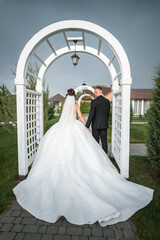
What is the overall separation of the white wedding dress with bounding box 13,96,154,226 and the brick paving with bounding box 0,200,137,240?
73mm

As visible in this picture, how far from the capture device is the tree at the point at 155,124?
13.2 feet

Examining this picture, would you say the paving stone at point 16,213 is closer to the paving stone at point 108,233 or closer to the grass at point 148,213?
the paving stone at point 108,233

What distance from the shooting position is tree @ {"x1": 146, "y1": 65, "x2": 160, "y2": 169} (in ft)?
13.2

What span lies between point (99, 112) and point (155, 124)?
4.83 feet

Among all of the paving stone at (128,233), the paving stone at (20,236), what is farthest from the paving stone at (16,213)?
the paving stone at (128,233)

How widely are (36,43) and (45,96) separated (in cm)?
428

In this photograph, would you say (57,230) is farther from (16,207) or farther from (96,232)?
(16,207)

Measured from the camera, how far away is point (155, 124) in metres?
4.11

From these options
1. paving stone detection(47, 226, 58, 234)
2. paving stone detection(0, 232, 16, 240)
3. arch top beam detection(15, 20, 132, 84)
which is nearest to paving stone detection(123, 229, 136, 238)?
paving stone detection(47, 226, 58, 234)

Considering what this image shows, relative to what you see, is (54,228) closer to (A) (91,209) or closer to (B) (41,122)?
(A) (91,209)

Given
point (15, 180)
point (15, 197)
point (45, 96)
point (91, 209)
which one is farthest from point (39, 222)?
point (45, 96)

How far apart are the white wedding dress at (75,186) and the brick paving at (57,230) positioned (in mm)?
73

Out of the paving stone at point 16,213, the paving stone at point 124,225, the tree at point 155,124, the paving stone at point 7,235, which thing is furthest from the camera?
the tree at point 155,124

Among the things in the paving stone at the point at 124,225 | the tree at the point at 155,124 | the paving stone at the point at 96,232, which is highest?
the tree at the point at 155,124
